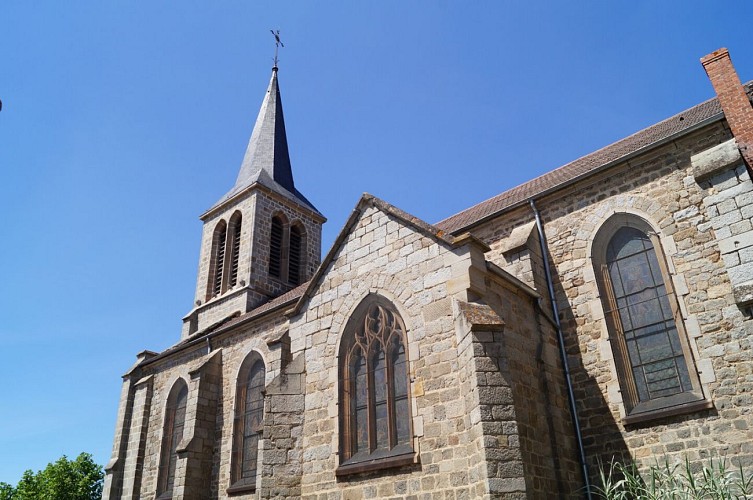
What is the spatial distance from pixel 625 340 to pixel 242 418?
10.4 meters

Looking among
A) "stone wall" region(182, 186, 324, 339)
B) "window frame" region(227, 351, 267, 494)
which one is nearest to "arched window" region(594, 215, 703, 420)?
"window frame" region(227, 351, 267, 494)

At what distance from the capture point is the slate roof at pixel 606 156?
10.8 m

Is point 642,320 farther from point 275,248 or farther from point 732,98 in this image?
point 275,248

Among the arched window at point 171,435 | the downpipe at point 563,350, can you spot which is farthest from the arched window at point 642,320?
the arched window at point 171,435

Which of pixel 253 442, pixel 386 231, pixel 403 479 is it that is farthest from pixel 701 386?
pixel 253 442

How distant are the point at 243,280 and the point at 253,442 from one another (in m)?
8.17

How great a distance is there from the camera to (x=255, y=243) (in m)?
23.0

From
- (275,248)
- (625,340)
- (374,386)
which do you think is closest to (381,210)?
(374,386)

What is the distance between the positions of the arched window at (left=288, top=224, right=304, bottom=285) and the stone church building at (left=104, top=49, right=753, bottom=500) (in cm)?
1279

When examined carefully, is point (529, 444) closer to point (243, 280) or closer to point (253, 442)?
point (253, 442)

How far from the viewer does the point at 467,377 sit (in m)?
7.77

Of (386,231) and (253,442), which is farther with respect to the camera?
(253,442)

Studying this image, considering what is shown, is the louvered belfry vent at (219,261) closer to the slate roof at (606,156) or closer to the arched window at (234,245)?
the arched window at (234,245)

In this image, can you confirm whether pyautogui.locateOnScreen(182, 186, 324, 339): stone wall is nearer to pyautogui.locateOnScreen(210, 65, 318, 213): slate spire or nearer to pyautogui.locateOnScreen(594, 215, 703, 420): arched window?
pyautogui.locateOnScreen(210, 65, 318, 213): slate spire
